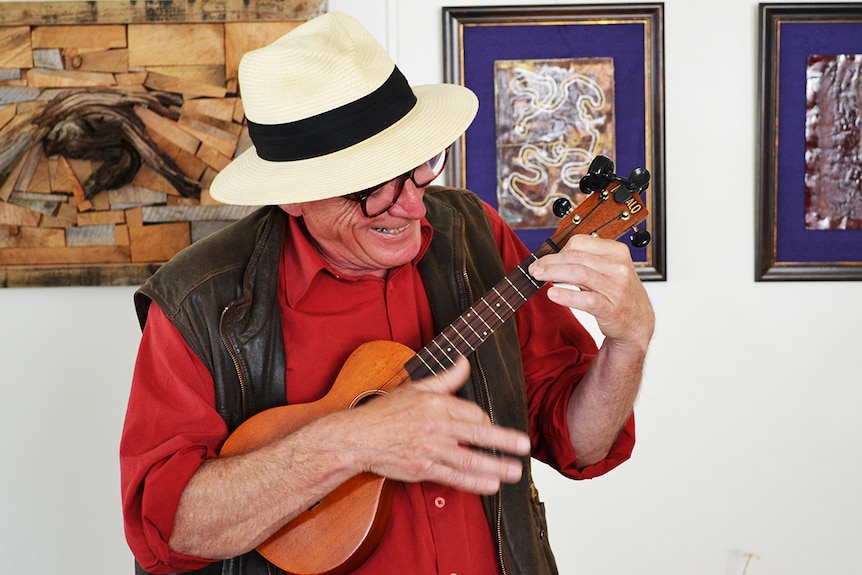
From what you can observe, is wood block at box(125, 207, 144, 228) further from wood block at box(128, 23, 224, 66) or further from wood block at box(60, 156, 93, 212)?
wood block at box(128, 23, 224, 66)

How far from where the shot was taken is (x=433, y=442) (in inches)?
53.3

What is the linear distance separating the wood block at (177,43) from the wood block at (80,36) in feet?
0.13

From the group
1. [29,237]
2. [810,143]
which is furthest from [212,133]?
[810,143]

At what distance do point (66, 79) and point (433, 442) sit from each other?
64.5 inches

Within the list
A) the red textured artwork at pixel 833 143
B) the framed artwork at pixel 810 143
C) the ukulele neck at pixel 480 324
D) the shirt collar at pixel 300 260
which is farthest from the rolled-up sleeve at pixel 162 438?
the red textured artwork at pixel 833 143

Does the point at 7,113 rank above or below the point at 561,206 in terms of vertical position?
above

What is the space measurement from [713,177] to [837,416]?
0.76 meters

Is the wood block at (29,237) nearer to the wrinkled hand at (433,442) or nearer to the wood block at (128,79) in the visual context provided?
the wood block at (128,79)

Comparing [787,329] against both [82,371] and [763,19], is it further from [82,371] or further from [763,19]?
[82,371]

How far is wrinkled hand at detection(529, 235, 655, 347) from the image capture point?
53.8 inches

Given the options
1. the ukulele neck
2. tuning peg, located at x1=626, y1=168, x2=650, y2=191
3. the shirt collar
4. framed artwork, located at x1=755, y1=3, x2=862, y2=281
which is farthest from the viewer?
framed artwork, located at x1=755, y1=3, x2=862, y2=281

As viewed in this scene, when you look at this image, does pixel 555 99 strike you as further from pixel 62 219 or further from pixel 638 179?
pixel 62 219

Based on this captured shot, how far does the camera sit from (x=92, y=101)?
2389 mm

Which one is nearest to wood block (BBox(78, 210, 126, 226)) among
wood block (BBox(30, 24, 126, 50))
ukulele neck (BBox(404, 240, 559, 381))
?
wood block (BBox(30, 24, 126, 50))
